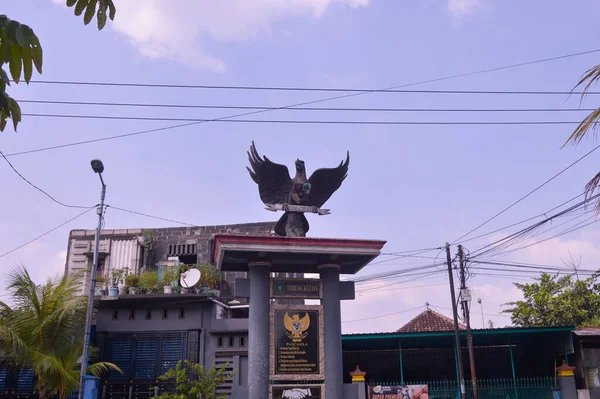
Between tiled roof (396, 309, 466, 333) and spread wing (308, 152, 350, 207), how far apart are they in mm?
16672

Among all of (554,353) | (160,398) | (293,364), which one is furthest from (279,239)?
(554,353)

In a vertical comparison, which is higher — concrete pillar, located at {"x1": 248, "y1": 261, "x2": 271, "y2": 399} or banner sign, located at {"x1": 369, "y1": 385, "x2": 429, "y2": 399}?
concrete pillar, located at {"x1": 248, "y1": 261, "x2": 271, "y2": 399}

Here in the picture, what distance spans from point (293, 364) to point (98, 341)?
33.9 ft

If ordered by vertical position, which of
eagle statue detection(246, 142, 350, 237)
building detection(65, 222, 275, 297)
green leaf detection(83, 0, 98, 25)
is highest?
building detection(65, 222, 275, 297)

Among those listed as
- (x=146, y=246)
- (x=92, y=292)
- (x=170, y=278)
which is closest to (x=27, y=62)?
(x=92, y=292)

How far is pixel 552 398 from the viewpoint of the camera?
2141 cm

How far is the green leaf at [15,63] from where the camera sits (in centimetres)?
340

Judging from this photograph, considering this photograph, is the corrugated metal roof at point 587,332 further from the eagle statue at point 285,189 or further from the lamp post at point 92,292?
the lamp post at point 92,292

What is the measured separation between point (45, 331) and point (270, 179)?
353 inches

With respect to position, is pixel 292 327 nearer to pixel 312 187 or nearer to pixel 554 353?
pixel 312 187

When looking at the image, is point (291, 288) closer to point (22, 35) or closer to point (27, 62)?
point (27, 62)

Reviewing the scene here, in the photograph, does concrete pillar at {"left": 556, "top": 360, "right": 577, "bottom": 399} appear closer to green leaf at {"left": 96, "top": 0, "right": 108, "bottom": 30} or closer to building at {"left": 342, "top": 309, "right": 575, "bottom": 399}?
building at {"left": 342, "top": 309, "right": 575, "bottom": 399}

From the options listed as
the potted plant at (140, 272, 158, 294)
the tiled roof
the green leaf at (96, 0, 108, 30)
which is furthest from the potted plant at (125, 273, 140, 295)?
the green leaf at (96, 0, 108, 30)

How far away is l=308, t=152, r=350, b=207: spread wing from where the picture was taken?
17.5 meters
